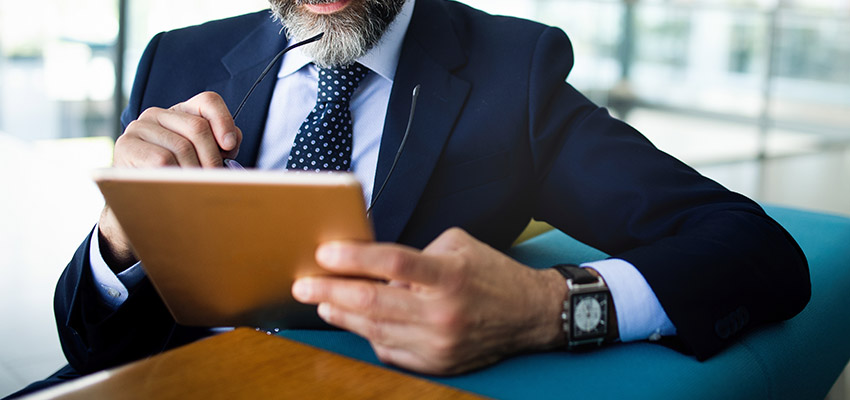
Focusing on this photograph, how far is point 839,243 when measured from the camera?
1.61 metres

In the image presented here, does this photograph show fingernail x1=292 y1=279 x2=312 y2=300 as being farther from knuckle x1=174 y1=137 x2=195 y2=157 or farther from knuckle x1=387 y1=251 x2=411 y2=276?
knuckle x1=174 y1=137 x2=195 y2=157

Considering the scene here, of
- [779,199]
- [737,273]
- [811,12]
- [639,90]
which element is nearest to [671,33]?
[639,90]

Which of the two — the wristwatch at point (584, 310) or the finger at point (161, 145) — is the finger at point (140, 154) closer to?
the finger at point (161, 145)

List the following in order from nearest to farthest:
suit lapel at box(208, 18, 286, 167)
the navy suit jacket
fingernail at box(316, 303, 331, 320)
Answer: fingernail at box(316, 303, 331, 320), the navy suit jacket, suit lapel at box(208, 18, 286, 167)

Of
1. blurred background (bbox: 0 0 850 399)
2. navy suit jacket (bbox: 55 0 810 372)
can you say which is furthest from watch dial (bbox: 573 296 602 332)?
blurred background (bbox: 0 0 850 399)

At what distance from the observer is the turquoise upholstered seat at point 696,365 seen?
0.97 meters

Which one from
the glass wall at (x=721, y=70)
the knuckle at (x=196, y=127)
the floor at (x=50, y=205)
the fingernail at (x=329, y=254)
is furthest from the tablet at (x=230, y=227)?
the glass wall at (x=721, y=70)

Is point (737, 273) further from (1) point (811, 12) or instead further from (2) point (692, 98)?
(1) point (811, 12)

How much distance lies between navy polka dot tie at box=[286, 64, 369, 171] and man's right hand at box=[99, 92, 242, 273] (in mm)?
281

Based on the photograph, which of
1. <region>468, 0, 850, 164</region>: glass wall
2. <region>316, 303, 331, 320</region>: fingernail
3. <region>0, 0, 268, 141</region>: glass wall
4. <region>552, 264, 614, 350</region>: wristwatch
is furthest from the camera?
<region>468, 0, 850, 164</region>: glass wall

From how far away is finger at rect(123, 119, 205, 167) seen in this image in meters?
1.11

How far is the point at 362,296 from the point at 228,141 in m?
0.39

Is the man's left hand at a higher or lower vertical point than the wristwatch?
higher

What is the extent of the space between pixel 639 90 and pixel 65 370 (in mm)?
6630
